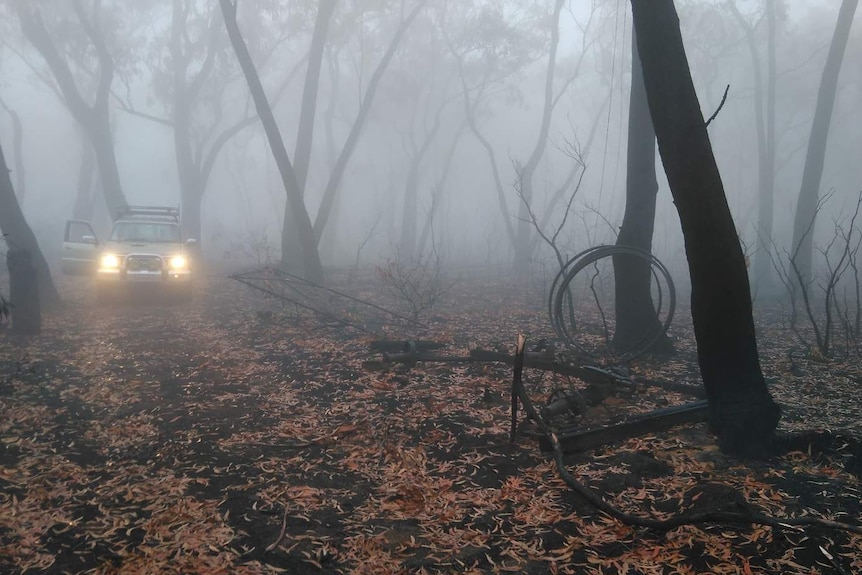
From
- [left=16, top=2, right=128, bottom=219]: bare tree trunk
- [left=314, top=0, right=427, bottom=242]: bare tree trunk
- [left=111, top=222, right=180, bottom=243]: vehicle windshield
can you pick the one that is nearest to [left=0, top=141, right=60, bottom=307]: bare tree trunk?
[left=111, top=222, right=180, bottom=243]: vehicle windshield

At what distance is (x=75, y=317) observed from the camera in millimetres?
11148

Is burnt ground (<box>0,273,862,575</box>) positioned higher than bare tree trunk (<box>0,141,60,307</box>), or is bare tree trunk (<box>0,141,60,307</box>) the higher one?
bare tree trunk (<box>0,141,60,307</box>)

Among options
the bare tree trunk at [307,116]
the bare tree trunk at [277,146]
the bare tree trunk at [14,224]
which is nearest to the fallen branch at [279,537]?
the bare tree trunk at [14,224]

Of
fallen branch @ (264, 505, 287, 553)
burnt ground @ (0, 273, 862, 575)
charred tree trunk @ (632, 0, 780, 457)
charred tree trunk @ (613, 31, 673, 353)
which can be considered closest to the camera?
burnt ground @ (0, 273, 862, 575)

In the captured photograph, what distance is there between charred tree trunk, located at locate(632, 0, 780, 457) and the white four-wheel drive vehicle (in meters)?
11.2

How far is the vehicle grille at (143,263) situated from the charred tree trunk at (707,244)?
1124 centimetres

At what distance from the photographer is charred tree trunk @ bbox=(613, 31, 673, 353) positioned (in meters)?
8.46

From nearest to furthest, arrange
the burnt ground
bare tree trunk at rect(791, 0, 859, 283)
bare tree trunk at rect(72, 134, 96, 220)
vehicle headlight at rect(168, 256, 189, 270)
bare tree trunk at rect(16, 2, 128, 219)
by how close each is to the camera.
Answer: the burnt ground, vehicle headlight at rect(168, 256, 189, 270), bare tree trunk at rect(791, 0, 859, 283), bare tree trunk at rect(16, 2, 128, 219), bare tree trunk at rect(72, 134, 96, 220)

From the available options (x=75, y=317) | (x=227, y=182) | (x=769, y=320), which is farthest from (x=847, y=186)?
(x=227, y=182)

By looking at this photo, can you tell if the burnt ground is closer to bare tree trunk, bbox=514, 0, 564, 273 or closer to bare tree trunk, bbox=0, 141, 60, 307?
bare tree trunk, bbox=0, 141, 60, 307

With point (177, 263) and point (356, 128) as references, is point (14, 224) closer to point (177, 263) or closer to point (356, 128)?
point (177, 263)

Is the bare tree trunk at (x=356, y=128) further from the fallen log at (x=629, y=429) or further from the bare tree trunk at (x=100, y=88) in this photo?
the fallen log at (x=629, y=429)

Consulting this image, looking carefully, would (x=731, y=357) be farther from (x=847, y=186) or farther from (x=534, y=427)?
(x=847, y=186)

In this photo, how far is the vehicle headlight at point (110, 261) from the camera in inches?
489
